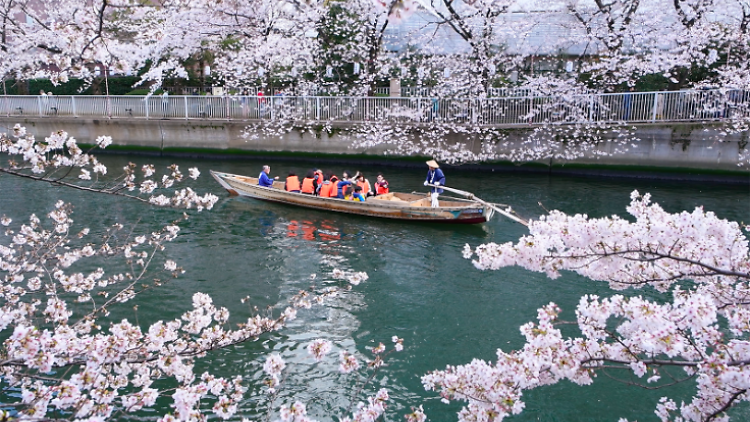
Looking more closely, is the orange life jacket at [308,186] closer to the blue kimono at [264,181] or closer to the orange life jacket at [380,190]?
the blue kimono at [264,181]

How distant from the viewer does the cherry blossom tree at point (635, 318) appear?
3760 millimetres

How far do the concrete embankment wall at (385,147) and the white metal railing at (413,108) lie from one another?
396 millimetres

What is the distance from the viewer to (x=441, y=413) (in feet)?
22.6

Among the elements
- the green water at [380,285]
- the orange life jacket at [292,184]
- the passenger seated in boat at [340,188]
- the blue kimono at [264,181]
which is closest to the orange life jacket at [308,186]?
the orange life jacket at [292,184]

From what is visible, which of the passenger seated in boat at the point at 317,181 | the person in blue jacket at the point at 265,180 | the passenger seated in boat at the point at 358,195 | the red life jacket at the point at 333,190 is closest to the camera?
the passenger seated in boat at the point at 358,195

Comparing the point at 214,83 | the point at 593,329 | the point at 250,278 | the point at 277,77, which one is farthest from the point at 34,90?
the point at 593,329

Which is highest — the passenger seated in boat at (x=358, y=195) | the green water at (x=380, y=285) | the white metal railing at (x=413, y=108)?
the white metal railing at (x=413, y=108)

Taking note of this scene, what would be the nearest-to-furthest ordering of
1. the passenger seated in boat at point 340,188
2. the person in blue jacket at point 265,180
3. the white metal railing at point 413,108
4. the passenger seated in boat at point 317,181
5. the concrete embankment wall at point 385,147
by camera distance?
the passenger seated in boat at point 340,188 → the passenger seated in boat at point 317,181 → the person in blue jacket at point 265,180 → the concrete embankment wall at point 385,147 → the white metal railing at point 413,108

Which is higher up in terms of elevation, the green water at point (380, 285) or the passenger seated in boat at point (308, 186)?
the passenger seated in boat at point (308, 186)

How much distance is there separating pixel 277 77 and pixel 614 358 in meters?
22.1

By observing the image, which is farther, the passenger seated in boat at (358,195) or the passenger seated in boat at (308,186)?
the passenger seated in boat at (308,186)

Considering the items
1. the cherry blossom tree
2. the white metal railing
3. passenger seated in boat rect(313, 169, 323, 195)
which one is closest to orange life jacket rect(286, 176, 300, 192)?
passenger seated in boat rect(313, 169, 323, 195)

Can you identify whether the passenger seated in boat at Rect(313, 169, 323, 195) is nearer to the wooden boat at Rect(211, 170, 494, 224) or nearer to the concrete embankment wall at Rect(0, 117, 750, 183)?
the wooden boat at Rect(211, 170, 494, 224)

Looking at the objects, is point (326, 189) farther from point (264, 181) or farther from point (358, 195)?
point (264, 181)
